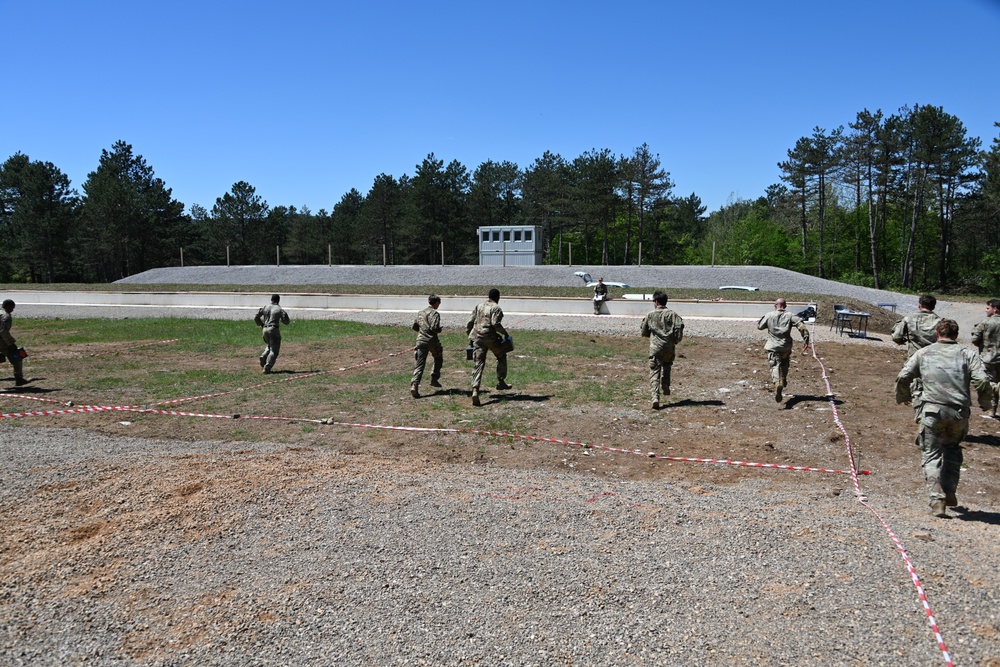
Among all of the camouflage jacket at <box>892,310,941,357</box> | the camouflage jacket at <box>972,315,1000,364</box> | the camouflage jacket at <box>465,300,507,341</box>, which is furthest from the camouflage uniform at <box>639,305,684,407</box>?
the camouflage jacket at <box>972,315,1000,364</box>

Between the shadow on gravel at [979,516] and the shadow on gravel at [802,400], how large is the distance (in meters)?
5.00

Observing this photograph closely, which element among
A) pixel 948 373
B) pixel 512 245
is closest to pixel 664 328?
pixel 948 373

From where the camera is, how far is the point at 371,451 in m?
9.61

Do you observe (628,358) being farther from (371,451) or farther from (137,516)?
(137,516)

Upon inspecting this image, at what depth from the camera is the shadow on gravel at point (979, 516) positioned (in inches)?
264

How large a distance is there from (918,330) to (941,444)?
3.82 metres

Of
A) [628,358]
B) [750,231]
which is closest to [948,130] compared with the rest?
[750,231]

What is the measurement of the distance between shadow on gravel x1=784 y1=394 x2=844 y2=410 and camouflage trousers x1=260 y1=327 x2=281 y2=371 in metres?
10.5

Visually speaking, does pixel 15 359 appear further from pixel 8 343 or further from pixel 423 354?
pixel 423 354

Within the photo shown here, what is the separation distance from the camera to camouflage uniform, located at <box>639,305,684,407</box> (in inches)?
464

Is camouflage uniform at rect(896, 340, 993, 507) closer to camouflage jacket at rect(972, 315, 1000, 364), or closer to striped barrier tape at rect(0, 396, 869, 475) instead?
striped barrier tape at rect(0, 396, 869, 475)

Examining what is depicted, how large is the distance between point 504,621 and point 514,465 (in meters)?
4.09

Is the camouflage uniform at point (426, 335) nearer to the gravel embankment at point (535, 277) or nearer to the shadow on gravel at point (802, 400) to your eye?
the shadow on gravel at point (802, 400)

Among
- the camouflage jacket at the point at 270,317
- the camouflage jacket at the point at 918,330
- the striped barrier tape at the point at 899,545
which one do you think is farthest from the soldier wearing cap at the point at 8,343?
the camouflage jacket at the point at 918,330
